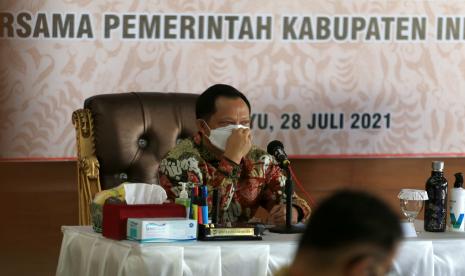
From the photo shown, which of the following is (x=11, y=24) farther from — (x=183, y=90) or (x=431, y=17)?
(x=431, y=17)

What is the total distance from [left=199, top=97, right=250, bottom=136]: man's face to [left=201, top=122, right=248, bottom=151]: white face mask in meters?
0.02

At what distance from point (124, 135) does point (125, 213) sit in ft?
3.43

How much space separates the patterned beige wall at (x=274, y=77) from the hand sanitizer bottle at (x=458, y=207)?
4.10 ft

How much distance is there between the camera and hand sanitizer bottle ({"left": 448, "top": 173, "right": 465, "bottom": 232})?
2951mm

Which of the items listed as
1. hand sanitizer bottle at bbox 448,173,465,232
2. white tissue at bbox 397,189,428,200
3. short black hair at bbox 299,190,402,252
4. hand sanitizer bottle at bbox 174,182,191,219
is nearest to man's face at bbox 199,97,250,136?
hand sanitizer bottle at bbox 174,182,191,219

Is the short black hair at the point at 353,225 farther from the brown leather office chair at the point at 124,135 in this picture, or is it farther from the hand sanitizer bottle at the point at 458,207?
the brown leather office chair at the point at 124,135

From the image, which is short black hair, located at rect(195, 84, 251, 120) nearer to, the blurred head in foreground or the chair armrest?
the chair armrest

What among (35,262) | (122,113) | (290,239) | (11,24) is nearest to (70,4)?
(11,24)

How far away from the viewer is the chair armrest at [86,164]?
3463 mm

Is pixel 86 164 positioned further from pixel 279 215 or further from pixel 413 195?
pixel 413 195

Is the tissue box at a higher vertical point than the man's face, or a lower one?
lower

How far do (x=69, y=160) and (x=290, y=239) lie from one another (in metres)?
1.53

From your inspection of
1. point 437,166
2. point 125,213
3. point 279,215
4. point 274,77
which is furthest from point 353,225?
point 274,77

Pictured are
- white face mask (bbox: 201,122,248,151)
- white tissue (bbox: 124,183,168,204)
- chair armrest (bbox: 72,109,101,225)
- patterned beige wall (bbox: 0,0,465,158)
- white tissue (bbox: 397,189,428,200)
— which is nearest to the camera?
white tissue (bbox: 124,183,168,204)
